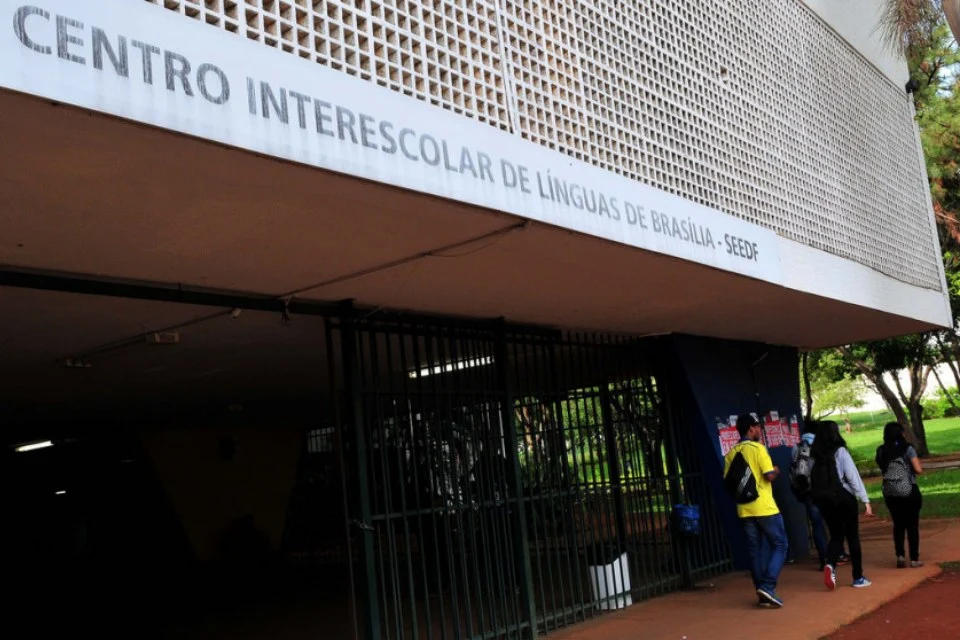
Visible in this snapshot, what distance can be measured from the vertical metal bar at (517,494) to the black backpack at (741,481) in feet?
5.96

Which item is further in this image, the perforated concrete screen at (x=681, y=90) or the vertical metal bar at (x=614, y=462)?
the vertical metal bar at (x=614, y=462)

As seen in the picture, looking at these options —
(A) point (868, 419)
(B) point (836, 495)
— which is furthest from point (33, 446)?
(A) point (868, 419)

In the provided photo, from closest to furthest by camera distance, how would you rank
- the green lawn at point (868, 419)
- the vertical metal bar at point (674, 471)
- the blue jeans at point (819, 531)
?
the blue jeans at point (819, 531), the vertical metal bar at point (674, 471), the green lawn at point (868, 419)

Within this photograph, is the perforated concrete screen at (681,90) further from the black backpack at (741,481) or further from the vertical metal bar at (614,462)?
the vertical metal bar at (614,462)

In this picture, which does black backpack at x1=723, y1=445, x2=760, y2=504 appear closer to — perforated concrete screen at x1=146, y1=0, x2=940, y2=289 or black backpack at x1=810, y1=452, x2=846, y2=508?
black backpack at x1=810, y1=452, x2=846, y2=508

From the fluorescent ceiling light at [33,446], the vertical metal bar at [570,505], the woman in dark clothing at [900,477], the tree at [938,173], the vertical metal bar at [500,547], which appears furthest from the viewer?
the tree at [938,173]

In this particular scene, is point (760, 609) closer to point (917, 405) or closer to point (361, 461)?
point (361, 461)

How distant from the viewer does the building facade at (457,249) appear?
12.6 feet

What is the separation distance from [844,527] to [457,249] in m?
5.29

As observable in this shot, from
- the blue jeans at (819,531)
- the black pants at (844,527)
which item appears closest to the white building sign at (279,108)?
the black pants at (844,527)

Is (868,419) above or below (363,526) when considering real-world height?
above

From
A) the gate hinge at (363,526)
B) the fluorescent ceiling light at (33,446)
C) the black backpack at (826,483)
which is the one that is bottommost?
the black backpack at (826,483)

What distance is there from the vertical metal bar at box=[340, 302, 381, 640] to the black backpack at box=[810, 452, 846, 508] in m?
4.48

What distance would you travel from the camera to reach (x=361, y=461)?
6574mm
